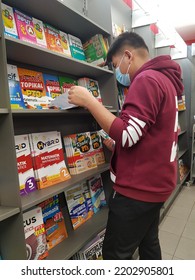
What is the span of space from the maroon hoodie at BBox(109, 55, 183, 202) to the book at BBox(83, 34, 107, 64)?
30.0 inches

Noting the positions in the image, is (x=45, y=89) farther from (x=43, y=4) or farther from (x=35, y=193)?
(x=35, y=193)

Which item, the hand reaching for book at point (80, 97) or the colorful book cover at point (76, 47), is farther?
the colorful book cover at point (76, 47)

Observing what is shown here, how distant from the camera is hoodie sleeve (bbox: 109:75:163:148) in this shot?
→ 0.98m

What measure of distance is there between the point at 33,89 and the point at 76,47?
2.06 ft

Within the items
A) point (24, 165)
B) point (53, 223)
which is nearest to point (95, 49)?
point (24, 165)

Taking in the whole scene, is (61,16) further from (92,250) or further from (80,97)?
(92,250)

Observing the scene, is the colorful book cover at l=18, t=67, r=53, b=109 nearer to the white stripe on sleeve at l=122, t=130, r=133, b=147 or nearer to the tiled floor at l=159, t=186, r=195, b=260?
the white stripe on sleeve at l=122, t=130, r=133, b=147

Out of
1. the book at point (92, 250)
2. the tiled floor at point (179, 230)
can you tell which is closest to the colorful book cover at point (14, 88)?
the book at point (92, 250)

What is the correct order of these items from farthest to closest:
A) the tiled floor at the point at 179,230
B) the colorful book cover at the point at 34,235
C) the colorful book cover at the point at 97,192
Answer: the tiled floor at the point at 179,230 → the colorful book cover at the point at 97,192 → the colorful book cover at the point at 34,235

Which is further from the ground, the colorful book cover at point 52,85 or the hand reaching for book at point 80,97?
the colorful book cover at point 52,85

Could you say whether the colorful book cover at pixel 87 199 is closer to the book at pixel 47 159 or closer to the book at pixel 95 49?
the book at pixel 47 159

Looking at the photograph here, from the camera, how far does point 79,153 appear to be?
1729 millimetres

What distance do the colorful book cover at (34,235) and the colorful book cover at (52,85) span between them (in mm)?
781

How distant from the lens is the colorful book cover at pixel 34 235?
4.06 feet
